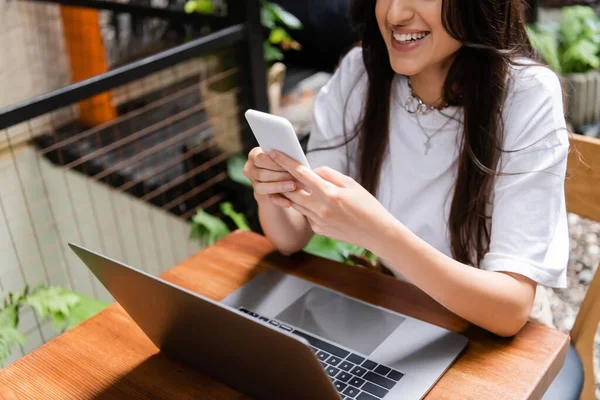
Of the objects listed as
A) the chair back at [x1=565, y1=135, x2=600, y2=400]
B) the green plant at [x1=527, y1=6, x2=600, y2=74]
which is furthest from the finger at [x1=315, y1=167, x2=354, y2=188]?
the green plant at [x1=527, y1=6, x2=600, y2=74]

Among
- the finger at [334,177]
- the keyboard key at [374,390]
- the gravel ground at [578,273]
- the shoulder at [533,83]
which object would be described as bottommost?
the gravel ground at [578,273]

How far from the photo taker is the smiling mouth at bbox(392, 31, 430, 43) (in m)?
1.13

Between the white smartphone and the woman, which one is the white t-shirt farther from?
the white smartphone

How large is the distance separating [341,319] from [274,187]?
9.1 inches

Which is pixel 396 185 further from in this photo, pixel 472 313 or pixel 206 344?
pixel 206 344

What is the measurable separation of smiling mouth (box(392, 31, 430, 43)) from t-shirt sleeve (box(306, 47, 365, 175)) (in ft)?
0.77

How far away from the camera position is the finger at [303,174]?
3.04 ft

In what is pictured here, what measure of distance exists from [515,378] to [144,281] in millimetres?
504

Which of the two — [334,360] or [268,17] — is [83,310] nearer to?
[334,360]

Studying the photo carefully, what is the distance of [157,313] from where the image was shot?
0.87 metres

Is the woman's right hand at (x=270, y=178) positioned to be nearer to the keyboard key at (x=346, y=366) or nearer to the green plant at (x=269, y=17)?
the keyboard key at (x=346, y=366)

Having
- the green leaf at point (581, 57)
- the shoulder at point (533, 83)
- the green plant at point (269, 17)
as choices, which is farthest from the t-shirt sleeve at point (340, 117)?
the green leaf at point (581, 57)

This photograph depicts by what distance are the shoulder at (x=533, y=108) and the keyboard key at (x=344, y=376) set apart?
490mm

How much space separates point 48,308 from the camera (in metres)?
1.76
